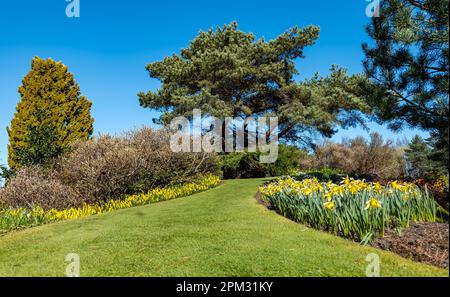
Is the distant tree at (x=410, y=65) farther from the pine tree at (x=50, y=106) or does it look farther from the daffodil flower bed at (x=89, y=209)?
the pine tree at (x=50, y=106)

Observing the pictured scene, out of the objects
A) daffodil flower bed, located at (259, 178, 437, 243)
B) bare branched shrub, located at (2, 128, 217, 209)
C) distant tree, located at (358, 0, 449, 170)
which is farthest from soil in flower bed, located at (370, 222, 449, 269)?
bare branched shrub, located at (2, 128, 217, 209)

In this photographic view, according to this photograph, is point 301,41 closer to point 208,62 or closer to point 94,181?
point 208,62

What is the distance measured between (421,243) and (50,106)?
1955 centimetres

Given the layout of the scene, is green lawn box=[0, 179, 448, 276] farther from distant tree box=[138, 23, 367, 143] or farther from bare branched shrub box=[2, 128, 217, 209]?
distant tree box=[138, 23, 367, 143]

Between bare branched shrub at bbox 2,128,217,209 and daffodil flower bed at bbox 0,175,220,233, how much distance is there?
0.36m

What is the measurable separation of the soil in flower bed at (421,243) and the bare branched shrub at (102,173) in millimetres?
8665

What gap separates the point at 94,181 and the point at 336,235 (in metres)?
8.05

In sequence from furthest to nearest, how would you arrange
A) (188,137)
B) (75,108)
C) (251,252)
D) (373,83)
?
(75,108)
(188,137)
(373,83)
(251,252)

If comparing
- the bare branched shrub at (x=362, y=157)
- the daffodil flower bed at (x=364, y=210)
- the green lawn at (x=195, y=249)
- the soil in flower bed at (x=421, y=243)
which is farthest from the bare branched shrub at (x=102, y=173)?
the bare branched shrub at (x=362, y=157)

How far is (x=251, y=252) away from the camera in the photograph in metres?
4.56

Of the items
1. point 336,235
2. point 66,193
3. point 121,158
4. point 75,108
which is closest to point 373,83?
point 336,235

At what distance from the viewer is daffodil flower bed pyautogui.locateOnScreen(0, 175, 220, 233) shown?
8.12 metres

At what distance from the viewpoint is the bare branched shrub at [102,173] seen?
1059 cm

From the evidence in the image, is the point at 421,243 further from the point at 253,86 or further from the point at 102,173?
the point at 253,86
